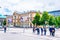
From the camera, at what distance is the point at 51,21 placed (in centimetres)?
9531

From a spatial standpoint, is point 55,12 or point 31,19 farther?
point 55,12

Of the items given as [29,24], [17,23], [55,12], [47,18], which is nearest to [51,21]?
[47,18]

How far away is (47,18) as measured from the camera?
95.6 meters

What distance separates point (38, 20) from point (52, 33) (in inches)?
2688

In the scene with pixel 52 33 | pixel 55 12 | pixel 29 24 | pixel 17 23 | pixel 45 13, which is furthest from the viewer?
pixel 55 12

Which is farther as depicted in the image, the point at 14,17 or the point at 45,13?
the point at 14,17

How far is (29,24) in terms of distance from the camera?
10581 centimetres

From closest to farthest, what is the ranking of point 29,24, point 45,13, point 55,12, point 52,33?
point 52,33 < point 45,13 < point 29,24 < point 55,12

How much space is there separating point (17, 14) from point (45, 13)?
30658mm

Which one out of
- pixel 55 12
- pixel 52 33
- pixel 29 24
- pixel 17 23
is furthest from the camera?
pixel 55 12

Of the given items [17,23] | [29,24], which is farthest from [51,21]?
[17,23]

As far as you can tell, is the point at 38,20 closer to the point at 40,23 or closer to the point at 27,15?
the point at 40,23

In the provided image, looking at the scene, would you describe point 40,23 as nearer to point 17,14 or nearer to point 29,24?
point 29,24

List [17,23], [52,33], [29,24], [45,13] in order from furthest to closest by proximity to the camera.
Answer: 1. [17,23]
2. [29,24]
3. [45,13]
4. [52,33]
